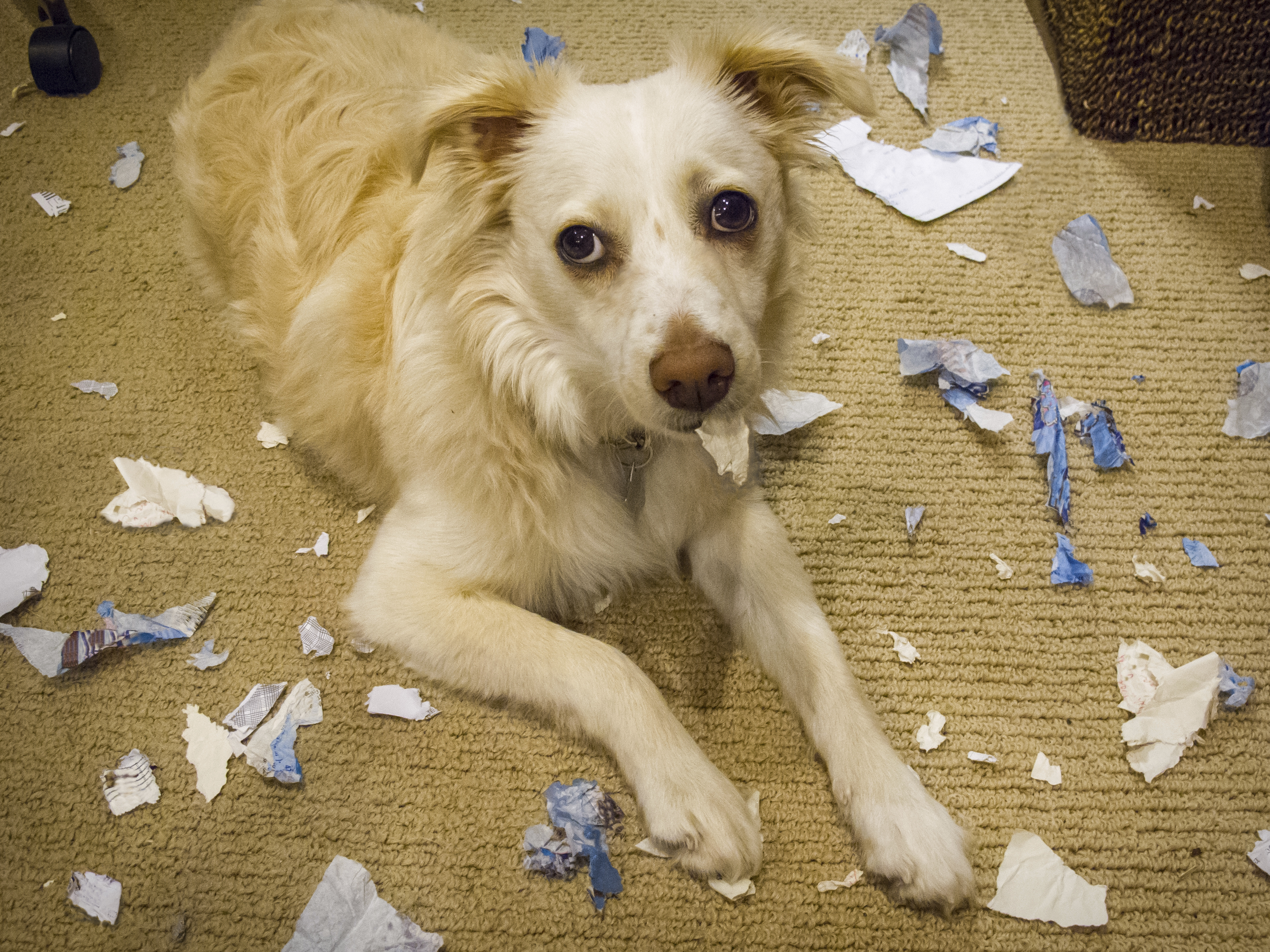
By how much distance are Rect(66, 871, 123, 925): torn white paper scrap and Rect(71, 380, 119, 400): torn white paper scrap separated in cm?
126

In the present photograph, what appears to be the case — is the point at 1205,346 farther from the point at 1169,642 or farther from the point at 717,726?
the point at 717,726

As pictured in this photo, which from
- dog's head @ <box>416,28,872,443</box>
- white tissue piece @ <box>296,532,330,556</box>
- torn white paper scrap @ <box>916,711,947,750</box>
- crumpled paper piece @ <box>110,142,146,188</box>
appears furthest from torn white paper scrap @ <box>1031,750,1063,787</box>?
crumpled paper piece @ <box>110,142,146,188</box>

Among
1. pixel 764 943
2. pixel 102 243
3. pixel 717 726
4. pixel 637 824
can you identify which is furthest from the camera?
pixel 102 243

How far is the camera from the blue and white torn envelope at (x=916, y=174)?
2.64 m

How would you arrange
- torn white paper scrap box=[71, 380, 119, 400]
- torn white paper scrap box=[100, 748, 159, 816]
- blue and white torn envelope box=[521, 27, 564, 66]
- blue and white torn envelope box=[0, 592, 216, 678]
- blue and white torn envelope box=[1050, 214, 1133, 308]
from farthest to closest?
blue and white torn envelope box=[521, 27, 564, 66], blue and white torn envelope box=[1050, 214, 1133, 308], torn white paper scrap box=[71, 380, 119, 400], blue and white torn envelope box=[0, 592, 216, 678], torn white paper scrap box=[100, 748, 159, 816]

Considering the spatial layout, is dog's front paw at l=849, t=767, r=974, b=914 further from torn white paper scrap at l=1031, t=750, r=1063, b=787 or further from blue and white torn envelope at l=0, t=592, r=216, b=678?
blue and white torn envelope at l=0, t=592, r=216, b=678

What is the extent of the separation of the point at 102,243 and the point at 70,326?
0.36 meters

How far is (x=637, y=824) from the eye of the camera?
1.54 metres

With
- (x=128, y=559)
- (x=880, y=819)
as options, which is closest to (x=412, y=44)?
(x=128, y=559)

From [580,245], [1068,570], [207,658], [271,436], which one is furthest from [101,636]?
[1068,570]

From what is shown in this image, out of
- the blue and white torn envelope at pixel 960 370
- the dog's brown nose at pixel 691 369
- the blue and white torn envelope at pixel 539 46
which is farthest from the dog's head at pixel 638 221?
the blue and white torn envelope at pixel 539 46

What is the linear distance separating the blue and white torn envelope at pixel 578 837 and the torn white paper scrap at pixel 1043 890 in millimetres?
689

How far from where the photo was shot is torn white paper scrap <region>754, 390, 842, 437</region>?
7.00ft

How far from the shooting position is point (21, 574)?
189cm
